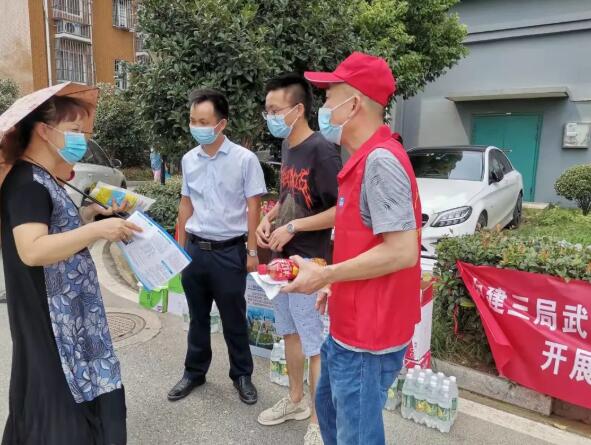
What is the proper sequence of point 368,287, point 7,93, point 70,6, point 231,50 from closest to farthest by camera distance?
point 368,287, point 231,50, point 7,93, point 70,6

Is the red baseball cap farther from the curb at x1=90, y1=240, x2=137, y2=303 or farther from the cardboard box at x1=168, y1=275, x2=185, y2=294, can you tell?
the curb at x1=90, y1=240, x2=137, y2=303

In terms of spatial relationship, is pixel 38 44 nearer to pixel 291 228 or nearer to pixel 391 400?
pixel 291 228

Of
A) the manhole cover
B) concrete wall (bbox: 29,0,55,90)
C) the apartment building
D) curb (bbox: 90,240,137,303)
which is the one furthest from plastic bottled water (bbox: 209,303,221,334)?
concrete wall (bbox: 29,0,55,90)

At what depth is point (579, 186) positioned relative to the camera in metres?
8.76

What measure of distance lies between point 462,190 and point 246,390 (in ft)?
A: 13.8

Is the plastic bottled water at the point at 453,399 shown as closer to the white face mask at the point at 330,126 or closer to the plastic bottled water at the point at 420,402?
the plastic bottled water at the point at 420,402

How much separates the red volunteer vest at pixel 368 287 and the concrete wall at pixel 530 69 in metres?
11.3

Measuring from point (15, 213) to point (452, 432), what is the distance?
2.50 meters

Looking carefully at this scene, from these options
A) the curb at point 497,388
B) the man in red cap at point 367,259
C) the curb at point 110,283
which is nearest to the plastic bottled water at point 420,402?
the curb at point 497,388

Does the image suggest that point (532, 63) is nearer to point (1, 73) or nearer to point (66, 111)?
point (66, 111)

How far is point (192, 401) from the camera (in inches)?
123

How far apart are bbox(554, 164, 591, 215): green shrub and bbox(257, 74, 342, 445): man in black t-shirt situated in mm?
7779

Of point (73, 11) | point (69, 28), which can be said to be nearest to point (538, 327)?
point (69, 28)

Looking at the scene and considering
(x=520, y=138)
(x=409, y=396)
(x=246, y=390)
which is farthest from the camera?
(x=520, y=138)
